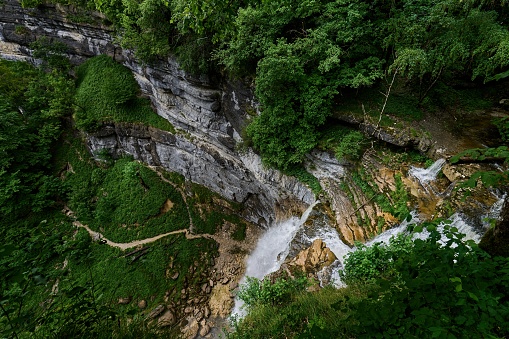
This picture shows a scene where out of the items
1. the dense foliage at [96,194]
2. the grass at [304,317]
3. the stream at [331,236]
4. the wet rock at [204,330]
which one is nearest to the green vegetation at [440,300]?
the grass at [304,317]

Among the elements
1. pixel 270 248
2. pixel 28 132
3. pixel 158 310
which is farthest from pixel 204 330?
pixel 28 132

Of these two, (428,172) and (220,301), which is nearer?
(428,172)

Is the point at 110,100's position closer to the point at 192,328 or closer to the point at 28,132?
the point at 28,132

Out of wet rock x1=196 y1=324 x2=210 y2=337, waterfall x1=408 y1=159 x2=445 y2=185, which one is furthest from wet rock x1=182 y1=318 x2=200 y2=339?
waterfall x1=408 y1=159 x2=445 y2=185

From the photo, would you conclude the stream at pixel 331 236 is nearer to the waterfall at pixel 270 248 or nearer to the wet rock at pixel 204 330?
the waterfall at pixel 270 248

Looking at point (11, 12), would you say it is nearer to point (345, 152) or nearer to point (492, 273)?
point (345, 152)

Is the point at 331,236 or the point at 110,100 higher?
the point at 331,236
